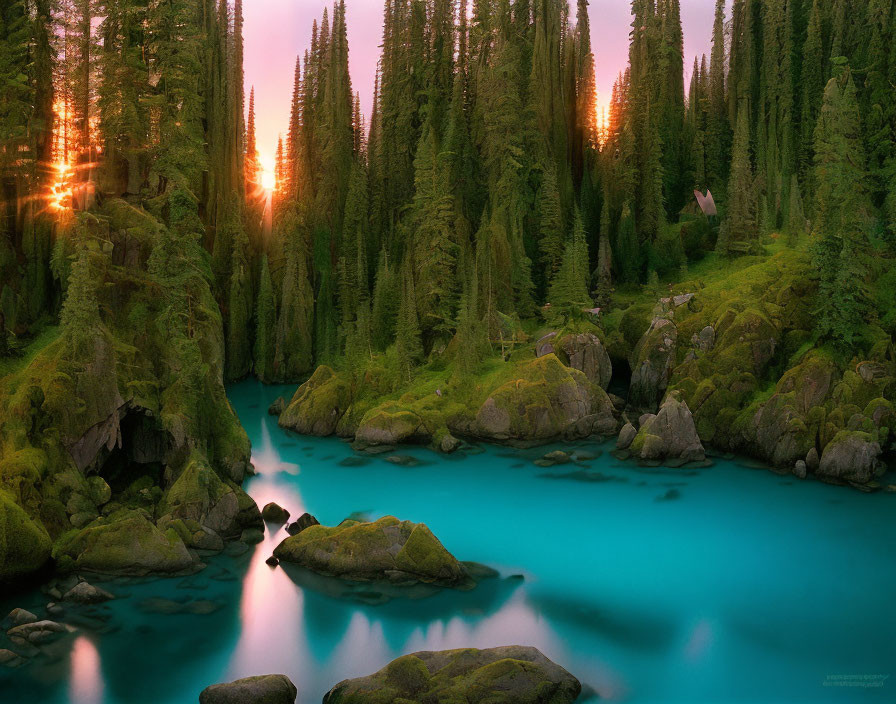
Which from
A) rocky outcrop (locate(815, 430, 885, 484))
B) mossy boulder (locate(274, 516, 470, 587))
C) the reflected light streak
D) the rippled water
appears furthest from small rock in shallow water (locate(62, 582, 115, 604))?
rocky outcrop (locate(815, 430, 885, 484))

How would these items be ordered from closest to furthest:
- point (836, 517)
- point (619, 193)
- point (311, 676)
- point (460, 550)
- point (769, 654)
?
point (311, 676), point (769, 654), point (460, 550), point (836, 517), point (619, 193)

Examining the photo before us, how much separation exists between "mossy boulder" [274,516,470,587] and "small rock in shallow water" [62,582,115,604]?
19.5 ft

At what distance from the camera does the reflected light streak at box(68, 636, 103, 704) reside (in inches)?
673

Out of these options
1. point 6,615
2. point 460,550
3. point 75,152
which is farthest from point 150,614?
point 75,152

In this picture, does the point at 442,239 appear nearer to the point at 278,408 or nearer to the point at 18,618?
the point at 278,408

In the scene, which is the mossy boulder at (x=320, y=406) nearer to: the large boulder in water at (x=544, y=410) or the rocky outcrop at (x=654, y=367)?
the large boulder in water at (x=544, y=410)

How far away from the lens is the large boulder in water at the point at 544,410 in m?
44.3

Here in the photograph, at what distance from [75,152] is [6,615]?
70.2 ft

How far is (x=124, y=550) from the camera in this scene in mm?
23234

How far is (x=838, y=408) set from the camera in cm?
3666

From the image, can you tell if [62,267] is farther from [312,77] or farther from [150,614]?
[312,77]

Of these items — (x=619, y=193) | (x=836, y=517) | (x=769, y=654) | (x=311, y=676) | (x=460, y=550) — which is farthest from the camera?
(x=619, y=193)

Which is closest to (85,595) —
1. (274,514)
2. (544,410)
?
(274,514)

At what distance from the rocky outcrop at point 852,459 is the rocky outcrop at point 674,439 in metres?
6.58
